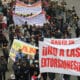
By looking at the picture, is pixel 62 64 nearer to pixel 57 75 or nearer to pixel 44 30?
pixel 57 75

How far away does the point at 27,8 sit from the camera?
25156mm

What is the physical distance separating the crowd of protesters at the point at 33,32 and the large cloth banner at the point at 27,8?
0.53 m

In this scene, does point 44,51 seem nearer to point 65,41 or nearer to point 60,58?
point 60,58

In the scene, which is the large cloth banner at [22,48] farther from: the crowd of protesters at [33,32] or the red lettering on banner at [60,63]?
the red lettering on banner at [60,63]

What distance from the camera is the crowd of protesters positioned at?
688 inches

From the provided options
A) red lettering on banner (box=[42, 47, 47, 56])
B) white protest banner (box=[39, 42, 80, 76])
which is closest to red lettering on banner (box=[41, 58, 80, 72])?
white protest banner (box=[39, 42, 80, 76])

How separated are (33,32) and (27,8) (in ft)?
11.3

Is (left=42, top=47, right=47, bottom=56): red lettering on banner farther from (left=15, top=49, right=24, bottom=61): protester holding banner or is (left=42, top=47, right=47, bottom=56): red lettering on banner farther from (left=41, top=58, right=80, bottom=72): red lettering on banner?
(left=15, top=49, right=24, bottom=61): protester holding banner

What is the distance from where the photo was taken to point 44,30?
22.1 meters

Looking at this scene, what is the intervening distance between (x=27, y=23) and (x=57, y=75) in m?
5.93

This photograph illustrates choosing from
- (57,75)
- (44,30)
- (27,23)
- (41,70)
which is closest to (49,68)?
(41,70)

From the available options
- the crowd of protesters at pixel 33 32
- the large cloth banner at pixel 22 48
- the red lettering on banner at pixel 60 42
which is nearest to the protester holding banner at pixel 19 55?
the crowd of protesters at pixel 33 32

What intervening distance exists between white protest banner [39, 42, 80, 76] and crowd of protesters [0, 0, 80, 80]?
1.35 feet

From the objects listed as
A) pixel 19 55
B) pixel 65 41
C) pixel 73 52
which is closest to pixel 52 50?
pixel 65 41
